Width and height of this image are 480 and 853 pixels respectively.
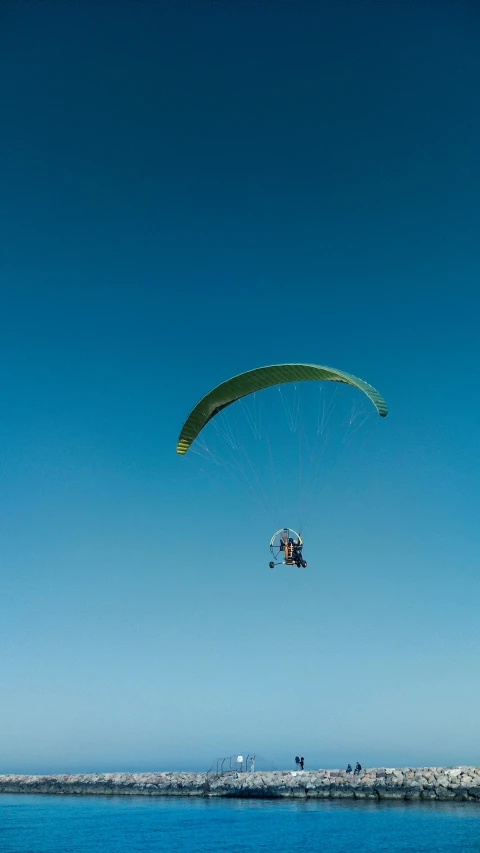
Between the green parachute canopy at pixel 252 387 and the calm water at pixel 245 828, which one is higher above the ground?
the green parachute canopy at pixel 252 387

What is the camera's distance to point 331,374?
18438 mm

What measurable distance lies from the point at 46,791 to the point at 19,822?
71.4ft

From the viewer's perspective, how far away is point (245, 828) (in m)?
30.1

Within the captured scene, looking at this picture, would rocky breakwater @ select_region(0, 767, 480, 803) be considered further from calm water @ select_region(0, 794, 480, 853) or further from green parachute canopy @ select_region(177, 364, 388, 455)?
green parachute canopy @ select_region(177, 364, 388, 455)

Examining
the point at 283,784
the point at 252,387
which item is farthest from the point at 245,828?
the point at 252,387

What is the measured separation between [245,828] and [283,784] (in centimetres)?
1394

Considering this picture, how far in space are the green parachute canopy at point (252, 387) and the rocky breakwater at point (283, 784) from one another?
2965 cm

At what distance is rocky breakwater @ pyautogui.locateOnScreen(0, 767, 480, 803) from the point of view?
123 feet

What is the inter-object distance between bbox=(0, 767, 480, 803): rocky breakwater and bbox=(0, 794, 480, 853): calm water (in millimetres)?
1645

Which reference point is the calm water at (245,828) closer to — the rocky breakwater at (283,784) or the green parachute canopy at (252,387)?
the rocky breakwater at (283,784)

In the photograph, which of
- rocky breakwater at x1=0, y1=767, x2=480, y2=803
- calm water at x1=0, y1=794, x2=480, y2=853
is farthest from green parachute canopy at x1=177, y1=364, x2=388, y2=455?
rocky breakwater at x1=0, y1=767, x2=480, y2=803

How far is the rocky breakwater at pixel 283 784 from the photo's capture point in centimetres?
3759

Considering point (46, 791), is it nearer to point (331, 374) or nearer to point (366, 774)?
point (366, 774)

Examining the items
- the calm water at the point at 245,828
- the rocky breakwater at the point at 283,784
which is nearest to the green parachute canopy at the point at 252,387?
the calm water at the point at 245,828
